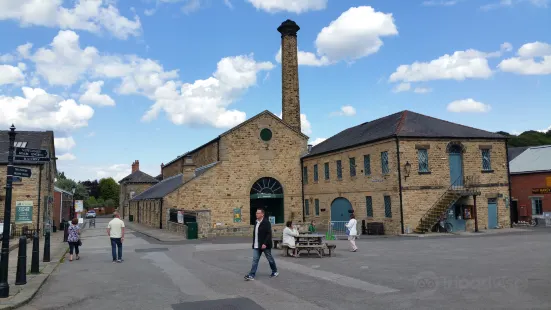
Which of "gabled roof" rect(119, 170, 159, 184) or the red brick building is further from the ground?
"gabled roof" rect(119, 170, 159, 184)

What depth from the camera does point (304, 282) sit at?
9.70 metres

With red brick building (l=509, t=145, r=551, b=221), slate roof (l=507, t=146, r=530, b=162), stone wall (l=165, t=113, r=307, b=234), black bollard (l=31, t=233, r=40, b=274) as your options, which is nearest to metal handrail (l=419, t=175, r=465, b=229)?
red brick building (l=509, t=145, r=551, b=221)

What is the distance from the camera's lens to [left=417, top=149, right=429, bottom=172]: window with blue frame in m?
25.6

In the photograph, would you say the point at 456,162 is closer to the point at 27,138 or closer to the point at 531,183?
the point at 531,183

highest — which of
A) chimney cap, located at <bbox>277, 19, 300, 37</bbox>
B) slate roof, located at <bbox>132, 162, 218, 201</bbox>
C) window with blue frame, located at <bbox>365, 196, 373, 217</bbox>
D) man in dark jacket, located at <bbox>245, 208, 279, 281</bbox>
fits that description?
chimney cap, located at <bbox>277, 19, 300, 37</bbox>

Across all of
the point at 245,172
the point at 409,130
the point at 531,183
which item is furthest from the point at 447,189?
the point at 245,172

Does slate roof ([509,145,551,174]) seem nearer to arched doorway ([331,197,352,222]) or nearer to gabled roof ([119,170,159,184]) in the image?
arched doorway ([331,197,352,222])

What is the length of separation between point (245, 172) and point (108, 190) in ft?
248

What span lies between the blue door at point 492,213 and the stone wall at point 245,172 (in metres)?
13.5

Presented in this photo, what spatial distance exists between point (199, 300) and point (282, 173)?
25.5 meters

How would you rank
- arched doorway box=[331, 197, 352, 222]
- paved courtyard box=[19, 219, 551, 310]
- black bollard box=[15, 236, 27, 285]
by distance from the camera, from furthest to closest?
arched doorway box=[331, 197, 352, 222], black bollard box=[15, 236, 27, 285], paved courtyard box=[19, 219, 551, 310]

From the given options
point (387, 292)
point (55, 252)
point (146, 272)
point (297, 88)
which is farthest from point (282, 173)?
point (387, 292)

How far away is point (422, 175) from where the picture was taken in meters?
25.3

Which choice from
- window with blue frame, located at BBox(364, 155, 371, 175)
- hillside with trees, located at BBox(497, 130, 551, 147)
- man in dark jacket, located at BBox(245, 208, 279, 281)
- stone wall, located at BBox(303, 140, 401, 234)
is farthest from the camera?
hillside with trees, located at BBox(497, 130, 551, 147)
